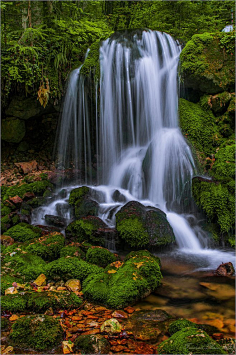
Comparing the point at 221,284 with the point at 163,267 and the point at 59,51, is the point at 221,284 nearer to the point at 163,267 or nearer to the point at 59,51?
the point at 163,267

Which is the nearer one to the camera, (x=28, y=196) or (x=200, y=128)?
(x=28, y=196)

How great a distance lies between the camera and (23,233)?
6145 millimetres

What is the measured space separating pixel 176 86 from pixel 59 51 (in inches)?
177

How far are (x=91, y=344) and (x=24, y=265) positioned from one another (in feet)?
7.19

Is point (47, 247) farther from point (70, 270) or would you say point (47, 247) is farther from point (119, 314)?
point (119, 314)

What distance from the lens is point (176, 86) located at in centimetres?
963

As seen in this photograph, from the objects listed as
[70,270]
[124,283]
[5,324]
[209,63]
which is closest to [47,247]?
[70,270]

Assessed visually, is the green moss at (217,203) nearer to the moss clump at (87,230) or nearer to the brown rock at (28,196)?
the moss clump at (87,230)

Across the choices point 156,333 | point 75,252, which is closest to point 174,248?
point 75,252

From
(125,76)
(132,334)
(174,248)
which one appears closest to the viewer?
(132,334)

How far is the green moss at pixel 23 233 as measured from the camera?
607 centimetres

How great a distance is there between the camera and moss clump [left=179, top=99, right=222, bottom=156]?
852cm

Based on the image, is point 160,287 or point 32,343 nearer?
point 32,343

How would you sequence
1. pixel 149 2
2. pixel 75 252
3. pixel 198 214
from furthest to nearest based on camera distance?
pixel 149 2 → pixel 198 214 → pixel 75 252
